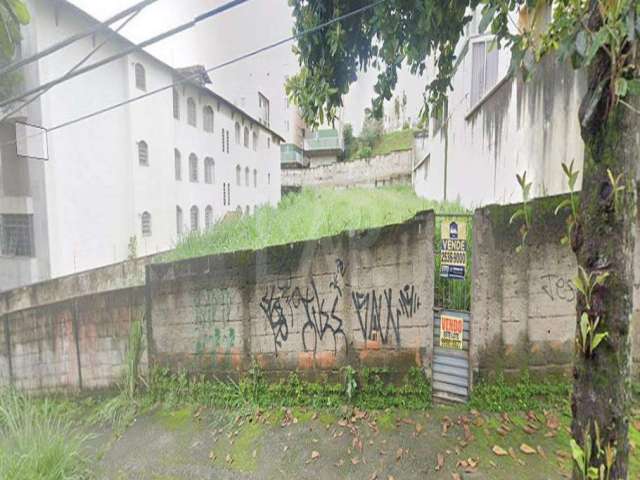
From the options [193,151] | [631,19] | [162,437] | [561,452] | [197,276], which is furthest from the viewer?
[193,151]

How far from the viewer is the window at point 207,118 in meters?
16.4

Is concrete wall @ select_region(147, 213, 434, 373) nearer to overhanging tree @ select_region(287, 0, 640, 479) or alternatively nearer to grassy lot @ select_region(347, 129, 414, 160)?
overhanging tree @ select_region(287, 0, 640, 479)

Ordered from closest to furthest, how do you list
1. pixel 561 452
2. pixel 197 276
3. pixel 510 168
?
1. pixel 561 452
2. pixel 197 276
3. pixel 510 168

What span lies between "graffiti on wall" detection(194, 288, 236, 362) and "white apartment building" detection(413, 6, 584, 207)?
333 cm

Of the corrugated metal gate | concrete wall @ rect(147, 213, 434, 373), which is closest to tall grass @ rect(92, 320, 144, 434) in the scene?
concrete wall @ rect(147, 213, 434, 373)

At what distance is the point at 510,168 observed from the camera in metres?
5.37

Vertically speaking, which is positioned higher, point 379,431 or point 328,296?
point 328,296

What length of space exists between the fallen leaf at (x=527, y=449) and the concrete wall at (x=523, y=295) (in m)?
0.62

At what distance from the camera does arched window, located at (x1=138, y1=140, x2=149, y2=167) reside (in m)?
12.3

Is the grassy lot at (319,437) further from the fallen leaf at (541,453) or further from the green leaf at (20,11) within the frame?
the green leaf at (20,11)

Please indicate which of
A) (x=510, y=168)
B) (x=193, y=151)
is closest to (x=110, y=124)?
(x=193, y=151)

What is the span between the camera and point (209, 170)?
685 inches

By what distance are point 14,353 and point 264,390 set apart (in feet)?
16.6

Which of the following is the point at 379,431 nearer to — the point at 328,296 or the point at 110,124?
the point at 328,296
